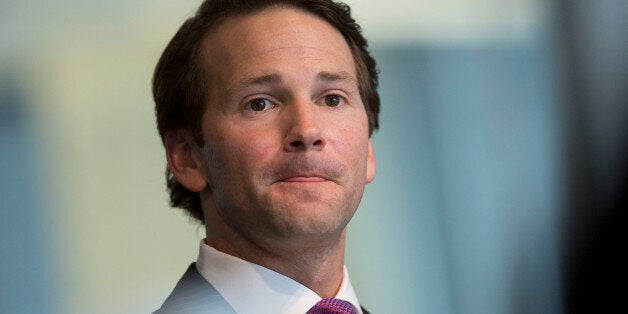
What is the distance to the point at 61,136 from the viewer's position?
897 mm

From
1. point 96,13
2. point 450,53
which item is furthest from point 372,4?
point 96,13

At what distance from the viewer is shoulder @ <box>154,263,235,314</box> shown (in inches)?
37.4

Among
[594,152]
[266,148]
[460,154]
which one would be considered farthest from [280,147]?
[594,152]

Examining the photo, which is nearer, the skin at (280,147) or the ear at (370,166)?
the skin at (280,147)

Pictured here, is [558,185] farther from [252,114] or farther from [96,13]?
[96,13]

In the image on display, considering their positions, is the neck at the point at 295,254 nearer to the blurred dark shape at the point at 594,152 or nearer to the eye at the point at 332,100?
the eye at the point at 332,100

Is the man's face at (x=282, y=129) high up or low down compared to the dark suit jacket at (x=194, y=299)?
up

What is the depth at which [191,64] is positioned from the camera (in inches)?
41.0

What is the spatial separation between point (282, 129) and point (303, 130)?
33 millimetres

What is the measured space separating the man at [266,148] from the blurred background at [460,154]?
1.3 inches

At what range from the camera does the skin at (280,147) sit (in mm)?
923

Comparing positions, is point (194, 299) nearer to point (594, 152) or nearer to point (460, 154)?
point (460, 154)

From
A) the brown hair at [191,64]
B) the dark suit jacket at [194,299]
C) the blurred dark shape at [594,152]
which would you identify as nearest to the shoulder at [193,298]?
the dark suit jacket at [194,299]

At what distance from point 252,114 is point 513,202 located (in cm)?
31
